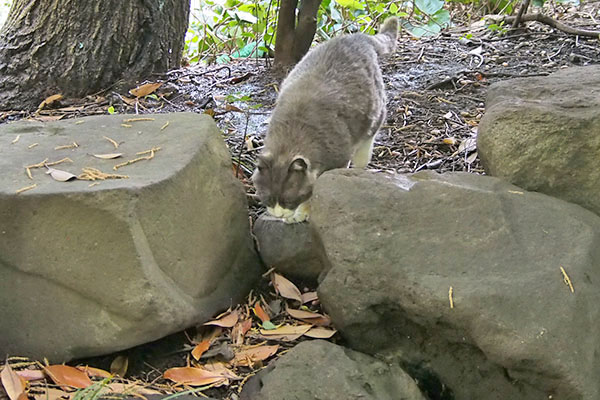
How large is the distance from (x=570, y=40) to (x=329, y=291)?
4.98 m

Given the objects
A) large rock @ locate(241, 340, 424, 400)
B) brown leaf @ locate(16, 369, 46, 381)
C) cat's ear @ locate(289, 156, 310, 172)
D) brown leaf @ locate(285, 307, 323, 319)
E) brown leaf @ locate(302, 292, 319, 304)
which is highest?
cat's ear @ locate(289, 156, 310, 172)

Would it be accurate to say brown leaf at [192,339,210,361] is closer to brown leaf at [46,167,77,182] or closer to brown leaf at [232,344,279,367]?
brown leaf at [232,344,279,367]

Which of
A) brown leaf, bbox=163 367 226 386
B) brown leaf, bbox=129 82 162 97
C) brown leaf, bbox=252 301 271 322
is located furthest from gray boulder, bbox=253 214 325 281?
brown leaf, bbox=129 82 162 97

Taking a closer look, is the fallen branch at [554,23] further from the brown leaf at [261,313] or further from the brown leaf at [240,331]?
the brown leaf at [240,331]

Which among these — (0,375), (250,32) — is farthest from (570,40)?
(0,375)

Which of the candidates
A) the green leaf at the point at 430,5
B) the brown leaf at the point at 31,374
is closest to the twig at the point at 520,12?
the green leaf at the point at 430,5

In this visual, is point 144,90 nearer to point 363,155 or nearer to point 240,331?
point 363,155

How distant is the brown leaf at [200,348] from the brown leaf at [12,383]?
760 millimetres

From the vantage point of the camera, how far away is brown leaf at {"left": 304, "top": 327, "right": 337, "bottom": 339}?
3223mm

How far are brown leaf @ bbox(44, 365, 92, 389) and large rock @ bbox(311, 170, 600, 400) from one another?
1.14 metres

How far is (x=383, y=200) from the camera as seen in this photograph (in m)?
3.00

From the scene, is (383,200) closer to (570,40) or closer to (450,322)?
(450,322)

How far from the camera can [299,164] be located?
12.7 feet

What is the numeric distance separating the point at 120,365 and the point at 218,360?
457 millimetres
